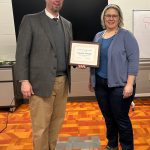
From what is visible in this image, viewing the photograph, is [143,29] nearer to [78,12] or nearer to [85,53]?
Answer: [78,12]

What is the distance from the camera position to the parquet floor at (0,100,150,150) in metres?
2.70

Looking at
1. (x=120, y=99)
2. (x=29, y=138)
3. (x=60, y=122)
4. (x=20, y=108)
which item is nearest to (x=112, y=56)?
(x=120, y=99)

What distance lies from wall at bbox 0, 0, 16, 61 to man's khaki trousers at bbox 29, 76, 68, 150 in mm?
2279

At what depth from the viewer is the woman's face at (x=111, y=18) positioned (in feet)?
6.68

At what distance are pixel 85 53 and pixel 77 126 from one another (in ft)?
4.13

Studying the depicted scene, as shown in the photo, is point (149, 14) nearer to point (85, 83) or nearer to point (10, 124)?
point (85, 83)

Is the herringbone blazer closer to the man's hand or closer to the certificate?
the man's hand

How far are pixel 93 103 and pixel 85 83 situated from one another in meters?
0.35

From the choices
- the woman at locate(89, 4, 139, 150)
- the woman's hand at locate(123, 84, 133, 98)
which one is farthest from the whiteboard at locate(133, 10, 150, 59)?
the woman's hand at locate(123, 84, 133, 98)

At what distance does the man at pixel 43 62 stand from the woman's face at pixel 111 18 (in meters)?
0.34

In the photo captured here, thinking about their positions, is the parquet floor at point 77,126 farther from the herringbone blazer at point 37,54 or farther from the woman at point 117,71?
the herringbone blazer at point 37,54

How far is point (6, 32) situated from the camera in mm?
4160

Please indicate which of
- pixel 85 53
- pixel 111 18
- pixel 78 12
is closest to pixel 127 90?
pixel 85 53

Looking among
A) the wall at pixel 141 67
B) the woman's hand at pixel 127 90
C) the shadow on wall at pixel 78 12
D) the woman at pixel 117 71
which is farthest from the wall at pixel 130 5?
the woman's hand at pixel 127 90
